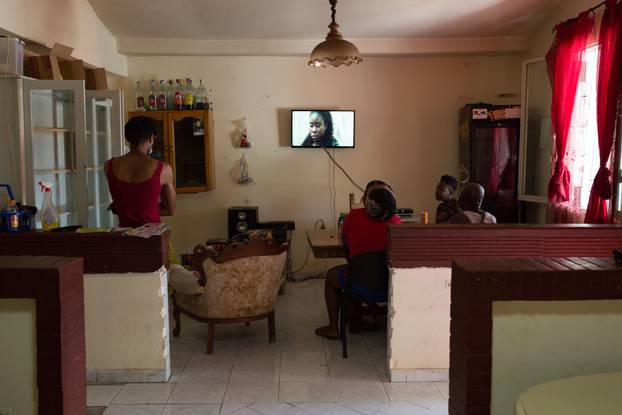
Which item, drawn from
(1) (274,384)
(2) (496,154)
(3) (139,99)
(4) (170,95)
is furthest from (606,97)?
(3) (139,99)

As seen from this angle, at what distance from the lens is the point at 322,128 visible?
5.78 metres

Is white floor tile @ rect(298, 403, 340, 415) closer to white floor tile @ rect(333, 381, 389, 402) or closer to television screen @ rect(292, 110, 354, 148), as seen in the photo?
white floor tile @ rect(333, 381, 389, 402)

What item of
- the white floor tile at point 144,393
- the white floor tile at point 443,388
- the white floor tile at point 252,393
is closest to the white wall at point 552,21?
the white floor tile at point 443,388

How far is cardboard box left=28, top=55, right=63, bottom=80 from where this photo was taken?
3686mm

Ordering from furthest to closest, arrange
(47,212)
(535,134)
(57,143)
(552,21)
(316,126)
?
(316,126), (535,134), (552,21), (57,143), (47,212)

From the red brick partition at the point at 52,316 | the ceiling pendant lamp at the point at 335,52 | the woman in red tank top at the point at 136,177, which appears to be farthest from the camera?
the ceiling pendant lamp at the point at 335,52

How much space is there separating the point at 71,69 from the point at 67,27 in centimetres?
56

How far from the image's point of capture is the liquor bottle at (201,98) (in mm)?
5562

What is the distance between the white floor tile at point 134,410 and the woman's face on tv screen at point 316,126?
3.45m

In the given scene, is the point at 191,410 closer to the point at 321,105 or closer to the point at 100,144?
the point at 100,144

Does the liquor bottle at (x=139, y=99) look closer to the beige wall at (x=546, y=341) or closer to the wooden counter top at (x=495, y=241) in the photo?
the wooden counter top at (x=495, y=241)

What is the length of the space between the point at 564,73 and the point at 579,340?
3189 millimetres

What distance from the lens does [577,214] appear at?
4.37m

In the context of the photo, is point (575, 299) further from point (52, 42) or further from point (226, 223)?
point (226, 223)
